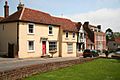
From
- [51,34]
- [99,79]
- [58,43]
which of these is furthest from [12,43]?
[99,79]

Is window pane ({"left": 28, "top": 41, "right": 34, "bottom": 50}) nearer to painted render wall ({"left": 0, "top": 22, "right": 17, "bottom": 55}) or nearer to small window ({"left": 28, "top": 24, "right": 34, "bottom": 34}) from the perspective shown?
small window ({"left": 28, "top": 24, "right": 34, "bottom": 34})

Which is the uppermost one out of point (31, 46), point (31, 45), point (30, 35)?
point (30, 35)

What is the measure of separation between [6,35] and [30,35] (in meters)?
3.92

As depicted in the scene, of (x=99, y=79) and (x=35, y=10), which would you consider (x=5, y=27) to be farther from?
(x=99, y=79)

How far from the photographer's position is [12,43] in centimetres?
3547

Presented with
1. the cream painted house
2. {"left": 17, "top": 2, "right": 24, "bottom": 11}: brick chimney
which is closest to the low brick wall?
the cream painted house

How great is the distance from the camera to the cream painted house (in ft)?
115

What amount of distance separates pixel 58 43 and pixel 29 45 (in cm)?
947

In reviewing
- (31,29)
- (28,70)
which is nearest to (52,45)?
(31,29)

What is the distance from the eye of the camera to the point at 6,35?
3672 cm

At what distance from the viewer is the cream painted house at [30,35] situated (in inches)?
1378

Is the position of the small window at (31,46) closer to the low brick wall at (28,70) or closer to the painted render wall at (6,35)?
the painted render wall at (6,35)

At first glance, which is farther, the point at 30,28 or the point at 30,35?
the point at 30,28

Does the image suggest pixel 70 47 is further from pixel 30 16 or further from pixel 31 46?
pixel 30 16
